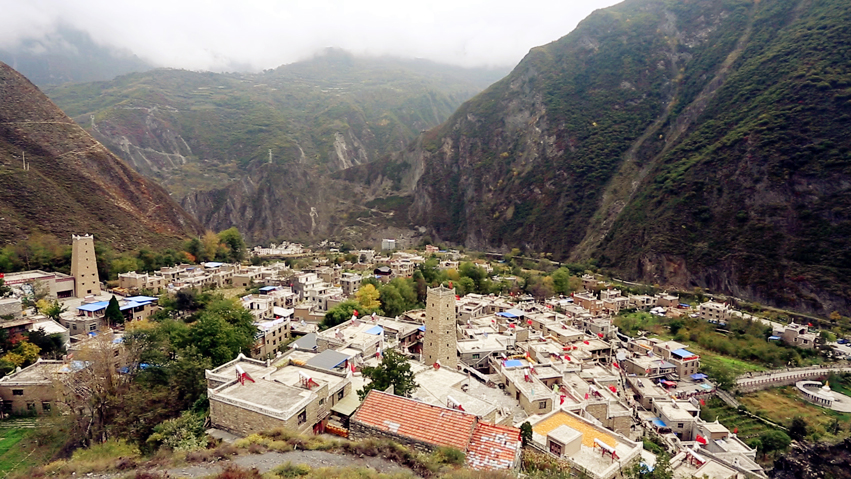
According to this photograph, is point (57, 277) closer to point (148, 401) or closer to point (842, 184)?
point (148, 401)

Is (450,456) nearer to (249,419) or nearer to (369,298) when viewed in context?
(249,419)

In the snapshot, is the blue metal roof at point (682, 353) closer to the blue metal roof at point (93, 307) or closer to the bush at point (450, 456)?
the bush at point (450, 456)

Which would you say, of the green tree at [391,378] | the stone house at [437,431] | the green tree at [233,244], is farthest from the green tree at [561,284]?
the stone house at [437,431]

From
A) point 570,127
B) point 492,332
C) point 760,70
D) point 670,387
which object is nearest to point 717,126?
point 760,70

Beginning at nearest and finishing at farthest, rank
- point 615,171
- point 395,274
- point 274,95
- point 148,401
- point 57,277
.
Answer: point 148,401 < point 57,277 < point 395,274 < point 615,171 < point 274,95

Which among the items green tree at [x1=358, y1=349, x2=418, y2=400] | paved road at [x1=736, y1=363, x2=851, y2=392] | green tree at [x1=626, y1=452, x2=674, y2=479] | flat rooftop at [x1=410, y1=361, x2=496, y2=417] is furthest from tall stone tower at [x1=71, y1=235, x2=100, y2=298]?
paved road at [x1=736, y1=363, x2=851, y2=392]

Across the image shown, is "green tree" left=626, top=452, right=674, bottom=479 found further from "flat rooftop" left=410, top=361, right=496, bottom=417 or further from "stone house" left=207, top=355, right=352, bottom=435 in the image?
"stone house" left=207, top=355, right=352, bottom=435
